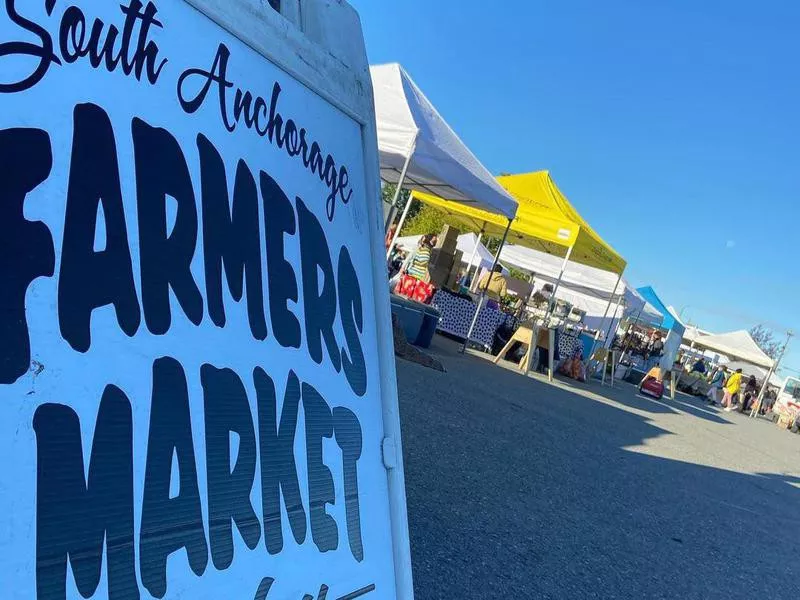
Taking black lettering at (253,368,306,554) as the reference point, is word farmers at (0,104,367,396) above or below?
above

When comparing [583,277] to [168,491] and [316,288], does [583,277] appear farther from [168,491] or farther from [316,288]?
[168,491]

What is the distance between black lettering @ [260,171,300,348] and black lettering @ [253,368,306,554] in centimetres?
11

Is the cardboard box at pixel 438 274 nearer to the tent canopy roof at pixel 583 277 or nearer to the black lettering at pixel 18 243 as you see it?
the tent canopy roof at pixel 583 277

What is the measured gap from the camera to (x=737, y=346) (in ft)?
118

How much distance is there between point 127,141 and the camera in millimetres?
937

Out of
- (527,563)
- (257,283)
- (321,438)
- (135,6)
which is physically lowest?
(527,563)

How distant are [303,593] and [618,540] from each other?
3.28m

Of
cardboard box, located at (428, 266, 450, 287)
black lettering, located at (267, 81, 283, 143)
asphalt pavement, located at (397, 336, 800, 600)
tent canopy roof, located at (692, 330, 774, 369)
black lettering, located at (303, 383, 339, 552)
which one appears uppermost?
tent canopy roof, located at (692, 330, 774, 369)

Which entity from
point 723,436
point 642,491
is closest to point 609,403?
point 723,436

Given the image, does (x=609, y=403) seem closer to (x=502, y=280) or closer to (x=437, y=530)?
(x=502, y=280)

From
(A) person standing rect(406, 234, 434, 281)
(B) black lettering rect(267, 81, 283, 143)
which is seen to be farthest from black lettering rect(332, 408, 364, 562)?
(A) person standing rect(406, 234, 434, 281)

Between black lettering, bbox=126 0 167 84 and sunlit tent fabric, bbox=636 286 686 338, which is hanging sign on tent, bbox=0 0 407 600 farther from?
sunlit tent fabric, bbox=636 286 686 338

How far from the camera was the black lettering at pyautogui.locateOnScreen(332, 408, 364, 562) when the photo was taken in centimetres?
124

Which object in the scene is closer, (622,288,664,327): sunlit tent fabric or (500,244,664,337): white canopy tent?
(500,244,664,337): white canopy tent
